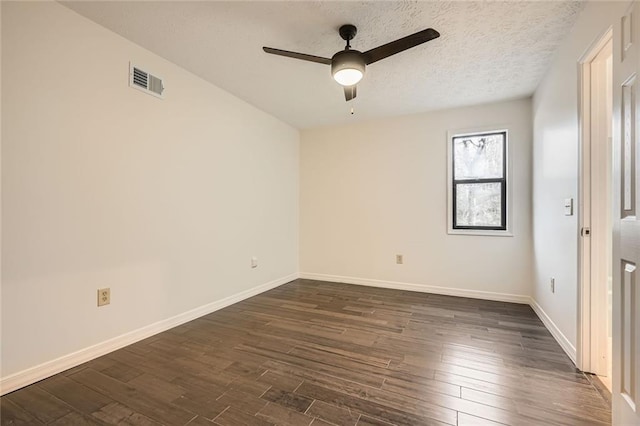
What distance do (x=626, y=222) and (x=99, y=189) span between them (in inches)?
118

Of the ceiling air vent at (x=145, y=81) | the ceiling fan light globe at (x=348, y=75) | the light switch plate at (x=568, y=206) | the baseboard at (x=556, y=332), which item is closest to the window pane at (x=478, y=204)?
the baseboard at (x=556, y=332)

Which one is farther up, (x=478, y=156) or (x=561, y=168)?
(x=478, y=156)

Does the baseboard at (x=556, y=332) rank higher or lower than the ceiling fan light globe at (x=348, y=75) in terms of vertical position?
lower

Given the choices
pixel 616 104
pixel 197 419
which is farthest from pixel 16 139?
pixel 616 104

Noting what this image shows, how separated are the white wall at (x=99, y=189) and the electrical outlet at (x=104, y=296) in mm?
43

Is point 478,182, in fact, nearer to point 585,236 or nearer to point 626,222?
point 585,236

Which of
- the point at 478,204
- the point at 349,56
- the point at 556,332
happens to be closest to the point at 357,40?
the point at 349,56

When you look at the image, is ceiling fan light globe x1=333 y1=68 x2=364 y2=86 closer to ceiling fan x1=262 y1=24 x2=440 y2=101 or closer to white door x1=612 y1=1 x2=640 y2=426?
ceiling fan x1=262 y1=24 x2=440 y2=101

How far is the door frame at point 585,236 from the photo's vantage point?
5.92 ft

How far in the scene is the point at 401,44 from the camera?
71.6 inches

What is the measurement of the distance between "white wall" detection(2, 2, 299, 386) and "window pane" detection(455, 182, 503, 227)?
2.79 metres

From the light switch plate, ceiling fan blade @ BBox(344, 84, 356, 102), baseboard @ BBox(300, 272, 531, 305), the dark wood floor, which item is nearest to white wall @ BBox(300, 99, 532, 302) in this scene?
baseboard @ BBox(300, 272, 531, 305)

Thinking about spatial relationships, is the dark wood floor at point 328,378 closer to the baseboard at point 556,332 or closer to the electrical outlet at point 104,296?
the baseboard at point 556,332

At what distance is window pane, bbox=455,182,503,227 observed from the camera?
3.47 m
